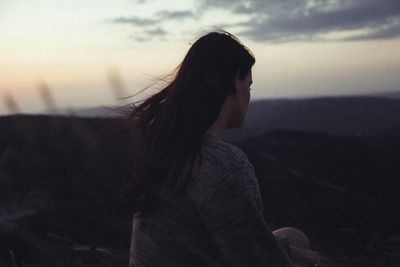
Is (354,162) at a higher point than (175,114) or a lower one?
lower

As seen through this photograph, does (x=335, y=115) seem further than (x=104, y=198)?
Yes

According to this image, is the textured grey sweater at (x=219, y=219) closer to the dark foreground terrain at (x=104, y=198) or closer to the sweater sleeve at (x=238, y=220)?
the sweater sleeve at (x=238, y=220)

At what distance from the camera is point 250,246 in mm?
1697

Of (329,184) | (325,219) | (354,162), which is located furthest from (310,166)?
(325,219)

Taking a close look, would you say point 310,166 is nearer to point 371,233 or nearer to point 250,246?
point 371,233

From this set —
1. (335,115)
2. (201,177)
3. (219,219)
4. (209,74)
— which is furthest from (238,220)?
(335,115)

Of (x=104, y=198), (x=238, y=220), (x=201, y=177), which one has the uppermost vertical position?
(x=201, y=177)

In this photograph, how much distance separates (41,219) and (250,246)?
496 centimetres

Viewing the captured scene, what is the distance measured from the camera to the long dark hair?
175 cm

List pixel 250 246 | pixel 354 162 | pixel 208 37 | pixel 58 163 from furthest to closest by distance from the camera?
pixel 354 162
pixel 58 163
pixel 208 37
pixel 250 246

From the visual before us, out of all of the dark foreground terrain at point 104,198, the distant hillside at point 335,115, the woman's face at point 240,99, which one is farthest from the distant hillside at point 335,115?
the woman's face at point 240,99

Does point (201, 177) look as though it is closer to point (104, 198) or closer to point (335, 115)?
point (104, 198)

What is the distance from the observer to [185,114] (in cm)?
178

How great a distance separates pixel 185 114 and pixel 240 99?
0.26 metres
